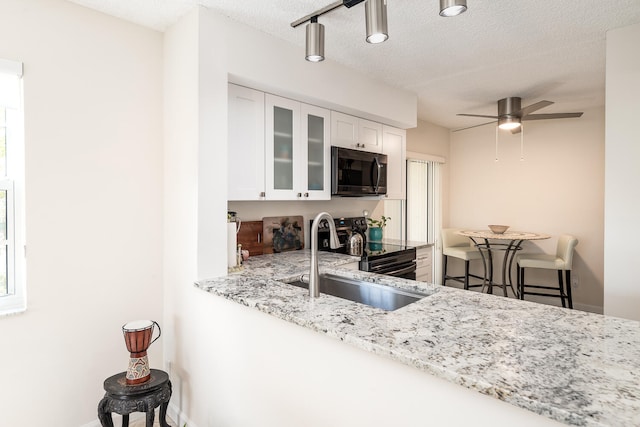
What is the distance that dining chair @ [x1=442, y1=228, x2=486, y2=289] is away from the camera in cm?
455

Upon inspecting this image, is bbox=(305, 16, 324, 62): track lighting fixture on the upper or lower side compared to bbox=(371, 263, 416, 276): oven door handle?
upper

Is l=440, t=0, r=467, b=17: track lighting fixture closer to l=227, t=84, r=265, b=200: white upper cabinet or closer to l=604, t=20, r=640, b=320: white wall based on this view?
l=227, t=84, r=265, b=200: white upper cabinet

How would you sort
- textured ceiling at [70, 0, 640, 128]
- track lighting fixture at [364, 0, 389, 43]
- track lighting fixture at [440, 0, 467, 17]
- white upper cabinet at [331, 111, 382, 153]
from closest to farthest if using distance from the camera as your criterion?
track lighting fixture at [440, 0, 467, 17], track lighting fixture at [364, 0, 389, 43], textured ceiling at [70, 0, 640, 128], white upper cabinet at [331, 111, 382, 153]

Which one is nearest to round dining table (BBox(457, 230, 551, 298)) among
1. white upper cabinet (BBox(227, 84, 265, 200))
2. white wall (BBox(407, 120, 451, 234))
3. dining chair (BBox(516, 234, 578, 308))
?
dining chair (BBox(516, 234, 578, 308))

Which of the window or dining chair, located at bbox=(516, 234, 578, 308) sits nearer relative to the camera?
Answer: the window

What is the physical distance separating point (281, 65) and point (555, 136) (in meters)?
3.83

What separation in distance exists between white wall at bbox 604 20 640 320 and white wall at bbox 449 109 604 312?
97.9 inches

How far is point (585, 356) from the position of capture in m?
1.07

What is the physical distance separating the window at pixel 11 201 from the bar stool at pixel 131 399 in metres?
0.66

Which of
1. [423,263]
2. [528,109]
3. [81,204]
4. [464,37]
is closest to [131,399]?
[81,204]

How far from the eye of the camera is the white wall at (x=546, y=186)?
4.25 meters

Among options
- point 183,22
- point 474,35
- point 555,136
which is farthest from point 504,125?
point 183,22

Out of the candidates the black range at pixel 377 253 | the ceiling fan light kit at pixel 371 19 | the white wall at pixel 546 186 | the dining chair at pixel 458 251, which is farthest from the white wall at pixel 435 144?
the ceiling fan light kit at pixel 371 19

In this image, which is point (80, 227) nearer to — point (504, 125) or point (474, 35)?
point (474, 35)
